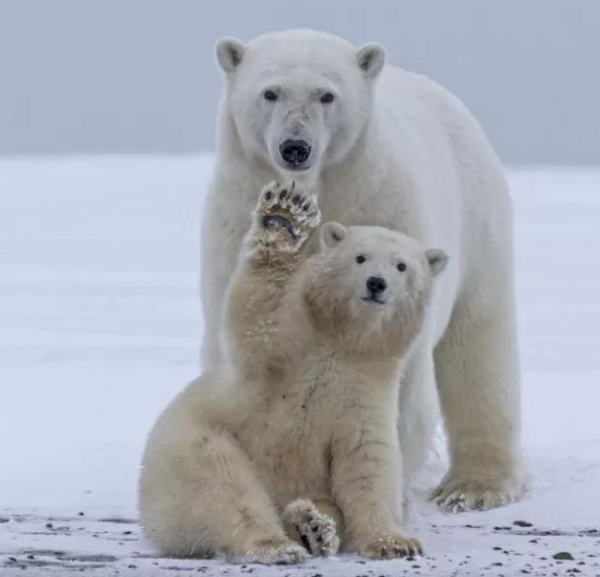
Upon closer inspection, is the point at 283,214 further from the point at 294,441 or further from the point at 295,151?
the point at 294,441

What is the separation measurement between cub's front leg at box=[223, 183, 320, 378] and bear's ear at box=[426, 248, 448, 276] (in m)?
0.33

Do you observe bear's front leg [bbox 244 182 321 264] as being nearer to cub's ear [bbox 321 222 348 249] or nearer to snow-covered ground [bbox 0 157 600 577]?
cub's ear [bbox 321 222 348 249]

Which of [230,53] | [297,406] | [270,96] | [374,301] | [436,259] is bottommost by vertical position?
[297,406]

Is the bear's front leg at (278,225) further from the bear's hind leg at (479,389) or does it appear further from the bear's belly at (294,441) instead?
the bear's hind leg at (479,389)

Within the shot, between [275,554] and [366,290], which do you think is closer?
[275,554]

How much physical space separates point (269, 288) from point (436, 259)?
492 mm

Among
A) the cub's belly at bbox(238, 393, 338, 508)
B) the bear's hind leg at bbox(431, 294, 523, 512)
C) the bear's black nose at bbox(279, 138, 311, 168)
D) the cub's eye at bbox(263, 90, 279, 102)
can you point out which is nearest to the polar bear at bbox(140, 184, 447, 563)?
the cub's belly at bbox(238, 393, 338, 508)

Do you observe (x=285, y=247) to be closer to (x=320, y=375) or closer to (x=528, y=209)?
(x=320, y=375)

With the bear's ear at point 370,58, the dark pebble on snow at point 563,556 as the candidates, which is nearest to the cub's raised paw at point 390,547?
the dark pebble on snow at point 563,556

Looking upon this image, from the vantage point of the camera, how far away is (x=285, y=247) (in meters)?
4.30

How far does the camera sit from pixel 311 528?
160 inches

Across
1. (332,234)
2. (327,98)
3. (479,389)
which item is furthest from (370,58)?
(479,389)

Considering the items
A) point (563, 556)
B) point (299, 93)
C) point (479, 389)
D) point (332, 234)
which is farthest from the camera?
point (479, 389)

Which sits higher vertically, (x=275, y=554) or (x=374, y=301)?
(x=374, y=301)
